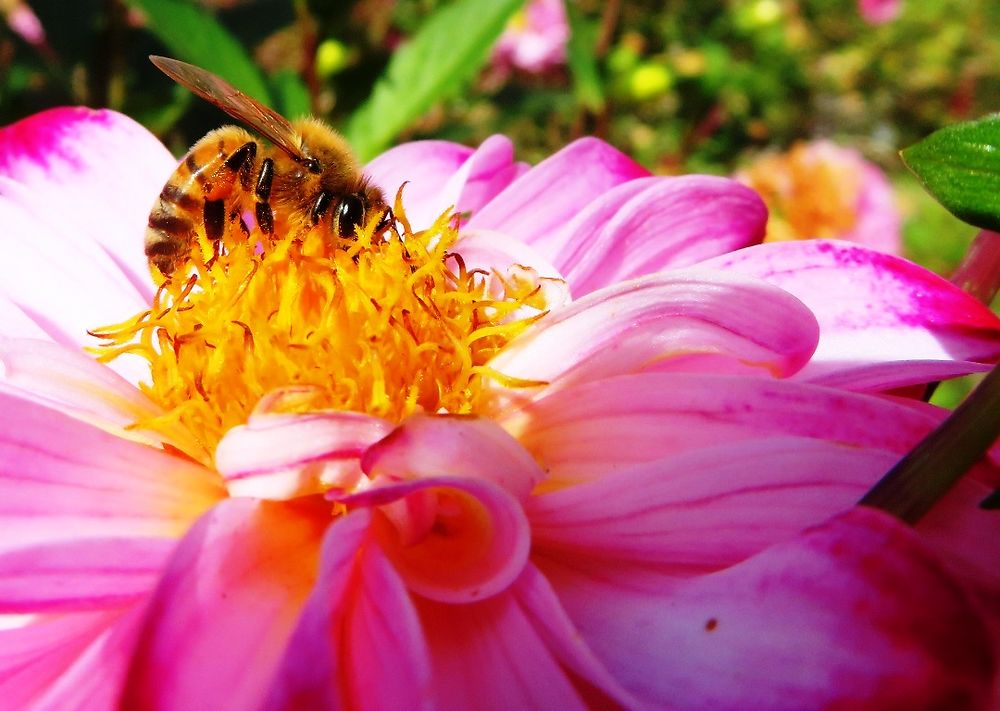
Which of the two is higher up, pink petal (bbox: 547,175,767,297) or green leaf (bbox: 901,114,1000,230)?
green leaf (bbox: 901,114,1000,230)

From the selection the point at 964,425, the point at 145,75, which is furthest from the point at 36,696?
the point at 145,75

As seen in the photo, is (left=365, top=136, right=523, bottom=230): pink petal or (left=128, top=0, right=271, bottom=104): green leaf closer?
(left=365, top=136, right=523, bottom=230): pink petal

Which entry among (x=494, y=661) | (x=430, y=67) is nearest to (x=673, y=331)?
(x=494, y=661)

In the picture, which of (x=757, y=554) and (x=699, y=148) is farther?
(x=699, y=148)

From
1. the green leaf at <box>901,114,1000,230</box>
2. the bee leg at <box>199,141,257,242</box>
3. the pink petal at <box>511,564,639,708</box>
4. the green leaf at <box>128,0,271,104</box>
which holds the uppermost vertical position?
the green leaf at <box>128,0,271,104</box>

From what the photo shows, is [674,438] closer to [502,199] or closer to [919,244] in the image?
[502,199]

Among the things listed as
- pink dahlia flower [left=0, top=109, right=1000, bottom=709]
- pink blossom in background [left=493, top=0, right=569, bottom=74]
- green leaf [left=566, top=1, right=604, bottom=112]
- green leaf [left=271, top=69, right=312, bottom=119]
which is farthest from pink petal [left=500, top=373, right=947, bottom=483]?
pink blossom in background [left=493, top=0, right=569, bottom=74]

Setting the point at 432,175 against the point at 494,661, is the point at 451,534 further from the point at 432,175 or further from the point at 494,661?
the point at 432,175

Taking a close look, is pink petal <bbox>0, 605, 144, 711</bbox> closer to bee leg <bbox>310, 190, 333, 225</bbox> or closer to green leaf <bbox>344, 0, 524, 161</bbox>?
bee leg <bbox>310, 190, 333, 225</bbox>
